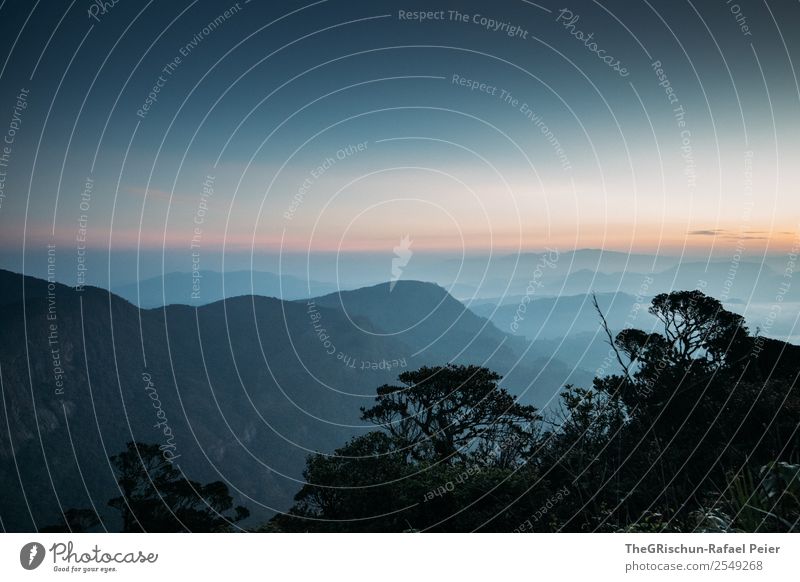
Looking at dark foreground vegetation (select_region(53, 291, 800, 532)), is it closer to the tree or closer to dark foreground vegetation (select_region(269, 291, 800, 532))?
dark foreground vegetation (select_region(269, 291, 800, 532))

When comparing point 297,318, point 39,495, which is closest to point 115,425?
point 39,495

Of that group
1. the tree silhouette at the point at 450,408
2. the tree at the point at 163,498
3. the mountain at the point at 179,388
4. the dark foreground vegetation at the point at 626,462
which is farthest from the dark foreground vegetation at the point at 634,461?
the mountain at the point at 179,388

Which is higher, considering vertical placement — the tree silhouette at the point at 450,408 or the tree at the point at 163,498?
the tree silhouette at the point at 450,408

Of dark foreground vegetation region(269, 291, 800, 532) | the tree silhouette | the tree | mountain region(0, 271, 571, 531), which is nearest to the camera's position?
dark foreground vegetation region(269, 291, 800, 532)

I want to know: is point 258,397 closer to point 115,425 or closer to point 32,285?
point 115,425

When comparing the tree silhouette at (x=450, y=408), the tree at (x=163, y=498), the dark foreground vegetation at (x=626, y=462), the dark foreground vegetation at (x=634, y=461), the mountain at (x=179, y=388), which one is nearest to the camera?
the dark foreground vegetation at (x=634, y=461)

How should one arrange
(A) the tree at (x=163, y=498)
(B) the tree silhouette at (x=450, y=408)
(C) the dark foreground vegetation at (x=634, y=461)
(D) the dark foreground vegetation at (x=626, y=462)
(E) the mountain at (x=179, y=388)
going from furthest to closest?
(E) the mountain at (x=179, y=388), (B) the tree silhouette at (x=450, y=408), (A) the tree at (x=163, y=498), (D) the dark foreground vegetation at (x=626, y=462), (C) the dark foreground vegetation at (x=634, y=461)

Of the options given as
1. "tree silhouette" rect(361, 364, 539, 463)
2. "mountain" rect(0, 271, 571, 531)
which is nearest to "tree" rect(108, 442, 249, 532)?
"tree silhouette" rect(361, 364, 539, 463)

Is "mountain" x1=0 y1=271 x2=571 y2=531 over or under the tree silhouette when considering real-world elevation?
under

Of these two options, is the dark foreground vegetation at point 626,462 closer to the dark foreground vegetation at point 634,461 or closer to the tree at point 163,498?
the dark foreground vegetation at point 634,461
